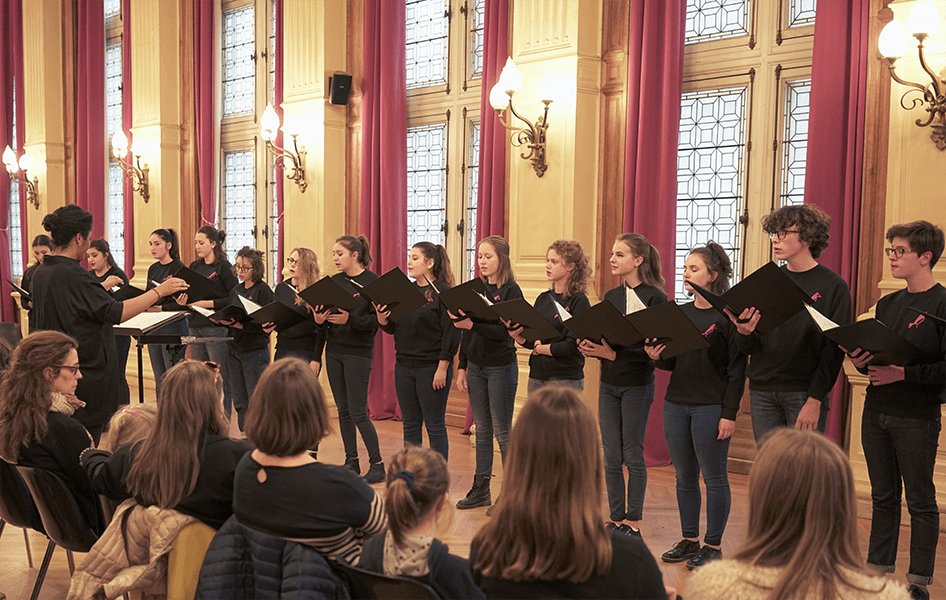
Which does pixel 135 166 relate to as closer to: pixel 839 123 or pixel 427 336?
pixel 427 336

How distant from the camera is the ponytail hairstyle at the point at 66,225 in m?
3.58

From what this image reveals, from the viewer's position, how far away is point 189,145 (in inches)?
320

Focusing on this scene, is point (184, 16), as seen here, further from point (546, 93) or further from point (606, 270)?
point (606, 270)

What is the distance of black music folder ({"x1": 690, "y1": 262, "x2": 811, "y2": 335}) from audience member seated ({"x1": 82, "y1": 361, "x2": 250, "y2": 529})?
70.7 inches

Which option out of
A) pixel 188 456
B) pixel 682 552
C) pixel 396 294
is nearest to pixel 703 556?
pixel 682 552

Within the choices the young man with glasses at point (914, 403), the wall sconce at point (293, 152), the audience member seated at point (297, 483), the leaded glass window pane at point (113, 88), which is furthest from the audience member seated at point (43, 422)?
the leaded glass window pane at point (113, 88)

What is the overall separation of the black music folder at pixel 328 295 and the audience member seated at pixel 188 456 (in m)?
2.05

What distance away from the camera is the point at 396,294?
4.07m

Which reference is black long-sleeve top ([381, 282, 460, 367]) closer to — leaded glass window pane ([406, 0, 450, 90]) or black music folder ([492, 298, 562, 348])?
black music folder ([492, 298, 562, 348])

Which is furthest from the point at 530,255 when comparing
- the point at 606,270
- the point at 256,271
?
the point at 256,271

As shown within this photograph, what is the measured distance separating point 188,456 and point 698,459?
2.12 meters

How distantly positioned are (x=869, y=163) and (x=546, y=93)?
1.97m

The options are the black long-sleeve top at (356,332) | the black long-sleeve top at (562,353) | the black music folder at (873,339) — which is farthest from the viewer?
the black long-sleeve top at (356,332)

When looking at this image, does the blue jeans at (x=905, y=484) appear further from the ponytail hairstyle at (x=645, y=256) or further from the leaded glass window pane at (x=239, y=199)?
the leaded glass window pane at (x=239, y=199)
